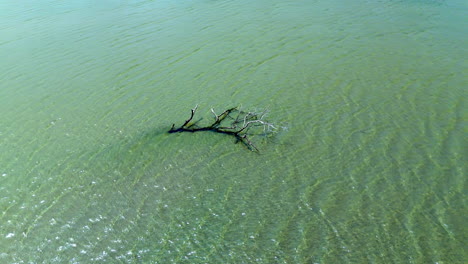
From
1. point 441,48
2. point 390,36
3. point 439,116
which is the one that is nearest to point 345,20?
point 390,36

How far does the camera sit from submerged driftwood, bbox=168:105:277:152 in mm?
6531

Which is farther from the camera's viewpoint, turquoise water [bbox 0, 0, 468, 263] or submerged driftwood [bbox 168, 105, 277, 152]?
submerged driftwood [bbox 168, 105, 277, 152]

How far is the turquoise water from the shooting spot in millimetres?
4504

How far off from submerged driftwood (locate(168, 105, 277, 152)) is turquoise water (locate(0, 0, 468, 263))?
18 cm

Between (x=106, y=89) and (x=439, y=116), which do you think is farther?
(x=106, y=89)

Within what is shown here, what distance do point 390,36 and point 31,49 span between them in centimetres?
993

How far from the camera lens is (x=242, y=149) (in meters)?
6.25

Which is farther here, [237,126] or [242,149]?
[237,126]

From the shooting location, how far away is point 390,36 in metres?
10.6

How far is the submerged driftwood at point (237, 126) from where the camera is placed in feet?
21.4

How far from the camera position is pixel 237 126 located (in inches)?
271

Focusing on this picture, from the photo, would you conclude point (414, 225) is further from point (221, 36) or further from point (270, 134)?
point (221, 36)

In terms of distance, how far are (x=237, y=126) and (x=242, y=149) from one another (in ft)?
2.42

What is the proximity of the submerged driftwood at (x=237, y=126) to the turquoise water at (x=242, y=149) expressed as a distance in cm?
18
